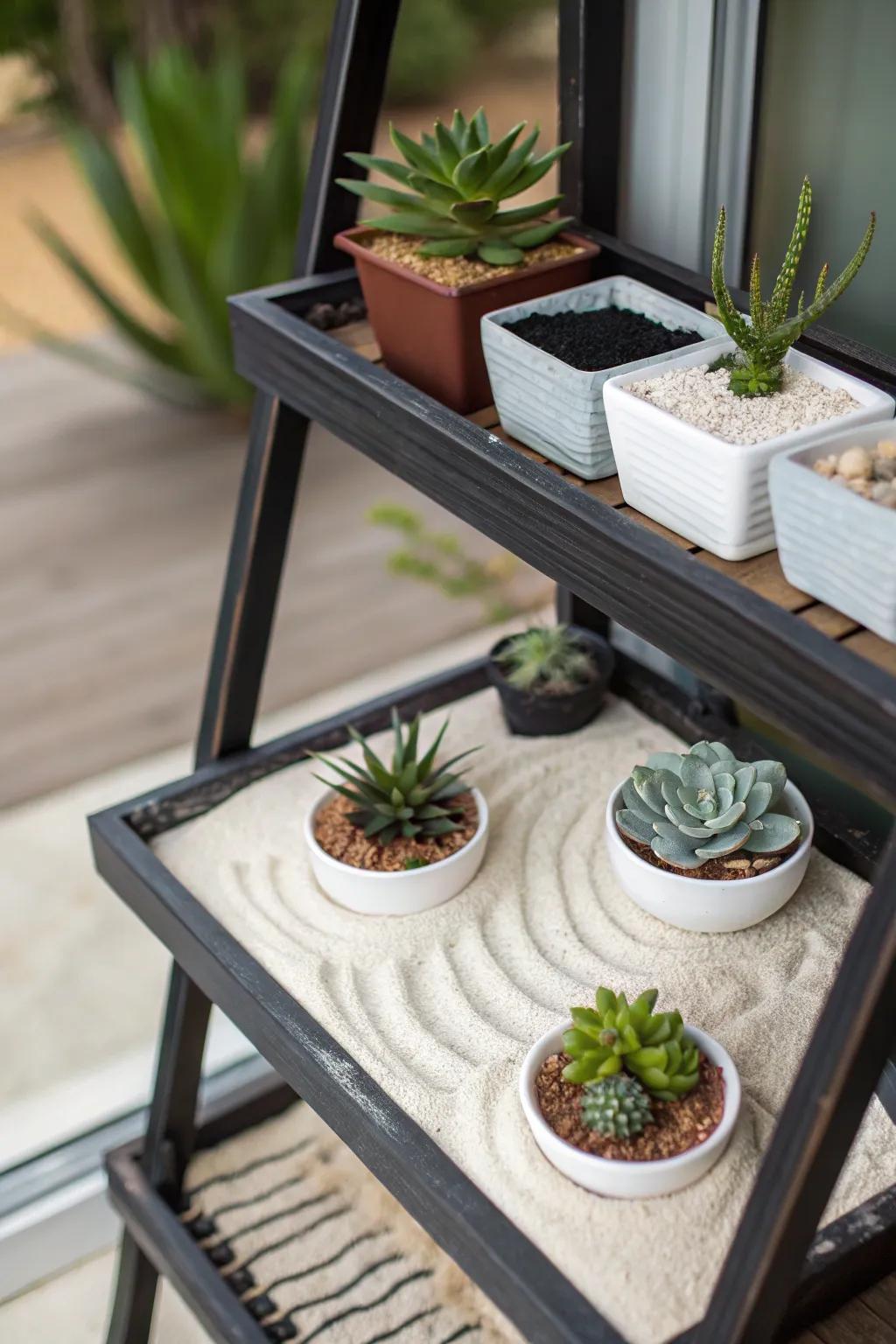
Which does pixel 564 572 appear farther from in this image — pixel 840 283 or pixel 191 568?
pixel 191 568

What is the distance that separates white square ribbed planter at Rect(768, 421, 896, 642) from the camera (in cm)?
61

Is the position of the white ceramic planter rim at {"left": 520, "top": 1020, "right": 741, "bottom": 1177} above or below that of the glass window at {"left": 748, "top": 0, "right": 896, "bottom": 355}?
below

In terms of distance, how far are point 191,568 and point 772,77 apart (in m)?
1.90

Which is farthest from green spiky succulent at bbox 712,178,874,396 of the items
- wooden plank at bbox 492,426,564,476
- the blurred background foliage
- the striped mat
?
the blurred background foliage

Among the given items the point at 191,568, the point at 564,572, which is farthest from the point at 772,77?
the point at 191,568

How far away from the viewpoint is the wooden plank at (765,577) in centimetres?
67

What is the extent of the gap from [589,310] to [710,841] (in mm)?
361

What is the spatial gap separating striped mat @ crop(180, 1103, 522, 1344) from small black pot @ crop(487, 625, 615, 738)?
0.49 meters

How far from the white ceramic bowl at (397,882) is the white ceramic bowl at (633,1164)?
0.70 ft

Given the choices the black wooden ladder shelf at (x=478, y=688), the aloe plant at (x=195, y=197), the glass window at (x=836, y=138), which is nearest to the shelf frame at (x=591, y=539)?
the black wooden ladder shelf at (x=478, y=688)

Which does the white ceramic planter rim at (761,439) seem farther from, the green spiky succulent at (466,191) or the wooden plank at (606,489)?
the green spiky succulent at (466,191)

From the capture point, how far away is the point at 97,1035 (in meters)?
1.76

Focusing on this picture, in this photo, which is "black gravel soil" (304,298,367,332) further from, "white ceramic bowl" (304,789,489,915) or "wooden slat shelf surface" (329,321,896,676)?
"white ceramic bowl" (304,789,489,915)

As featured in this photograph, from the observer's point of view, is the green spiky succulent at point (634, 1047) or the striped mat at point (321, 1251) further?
the striped mat at point (321, 1251)
